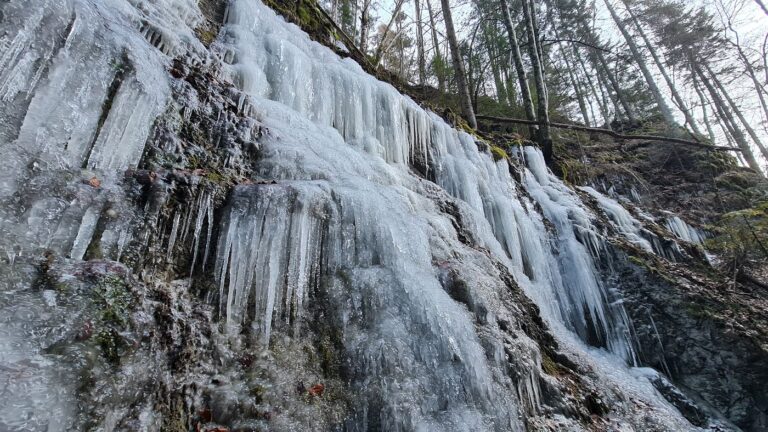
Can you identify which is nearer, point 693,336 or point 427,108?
point 693,336

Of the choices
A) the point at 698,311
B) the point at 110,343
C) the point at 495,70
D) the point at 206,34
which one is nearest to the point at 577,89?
the point at 495,70

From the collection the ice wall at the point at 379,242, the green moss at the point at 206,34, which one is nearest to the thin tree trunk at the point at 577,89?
the ice wall at the point at 379,242

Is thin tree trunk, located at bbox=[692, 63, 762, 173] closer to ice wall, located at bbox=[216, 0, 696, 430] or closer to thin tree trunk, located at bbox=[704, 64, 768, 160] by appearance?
thin tree trunk, located at bbox=[704, 64, 768, 160]

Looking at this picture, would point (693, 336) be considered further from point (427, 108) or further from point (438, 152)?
point (427, 108)

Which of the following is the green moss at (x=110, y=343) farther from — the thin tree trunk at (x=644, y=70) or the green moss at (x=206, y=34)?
the thin tree trunk at (x=644, y=70)

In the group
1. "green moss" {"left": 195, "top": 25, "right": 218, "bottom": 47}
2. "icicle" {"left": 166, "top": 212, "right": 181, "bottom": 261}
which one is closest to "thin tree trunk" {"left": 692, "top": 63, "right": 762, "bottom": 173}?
"green moss" {"left": 195, "top": 25, "right": 218, "bottom": 47}

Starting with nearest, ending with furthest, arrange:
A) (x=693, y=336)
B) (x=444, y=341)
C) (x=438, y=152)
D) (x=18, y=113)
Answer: (x=18, y=113), (x=444, y=341), (x=693, y=336), (x=438, y=152)

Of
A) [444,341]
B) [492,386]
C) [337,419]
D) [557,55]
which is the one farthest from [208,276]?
[557,55]

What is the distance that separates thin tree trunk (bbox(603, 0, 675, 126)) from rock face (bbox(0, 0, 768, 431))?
36.5 feet

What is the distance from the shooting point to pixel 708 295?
5484 mm

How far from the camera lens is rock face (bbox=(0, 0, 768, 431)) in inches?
72.1

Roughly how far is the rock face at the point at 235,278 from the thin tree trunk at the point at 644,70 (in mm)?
11135

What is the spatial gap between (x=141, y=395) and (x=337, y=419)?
108cm

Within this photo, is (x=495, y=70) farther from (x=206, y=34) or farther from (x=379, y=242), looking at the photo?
(x=379, y=242)
